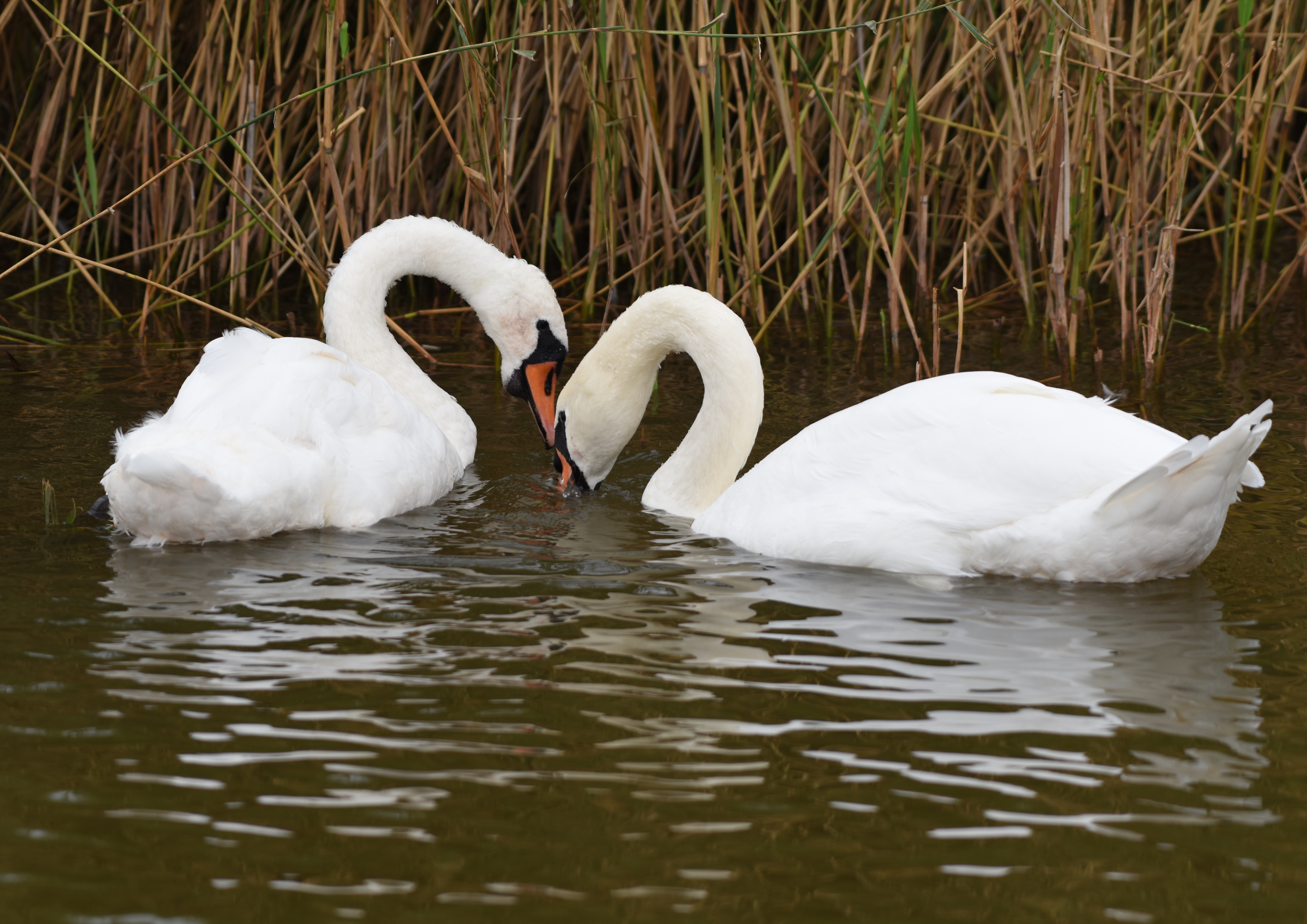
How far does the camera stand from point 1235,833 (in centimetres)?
302

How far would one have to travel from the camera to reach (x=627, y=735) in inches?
138

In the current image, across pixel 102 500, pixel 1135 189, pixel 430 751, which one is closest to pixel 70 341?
pixel 102 500

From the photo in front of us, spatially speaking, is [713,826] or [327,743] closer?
[713,826]

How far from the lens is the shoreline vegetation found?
7.22 metres

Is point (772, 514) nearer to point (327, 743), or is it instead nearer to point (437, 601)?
point (437, 601)

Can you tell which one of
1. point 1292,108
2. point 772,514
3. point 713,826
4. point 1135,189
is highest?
point 1292,108

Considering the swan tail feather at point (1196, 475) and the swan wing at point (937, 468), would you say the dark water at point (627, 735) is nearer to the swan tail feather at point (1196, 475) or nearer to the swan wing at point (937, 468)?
the swan wing at point (937, 468)

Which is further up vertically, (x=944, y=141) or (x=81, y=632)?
(x=944, y=141)

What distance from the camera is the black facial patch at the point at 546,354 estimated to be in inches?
273

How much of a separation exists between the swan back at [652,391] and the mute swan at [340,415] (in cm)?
44

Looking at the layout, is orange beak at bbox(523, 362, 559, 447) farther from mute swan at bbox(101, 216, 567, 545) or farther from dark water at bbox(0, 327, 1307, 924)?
dark water at bbox(0, 327, 1307, 924)

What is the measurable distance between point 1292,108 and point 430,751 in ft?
20.0

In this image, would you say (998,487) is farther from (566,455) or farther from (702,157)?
(702,157)

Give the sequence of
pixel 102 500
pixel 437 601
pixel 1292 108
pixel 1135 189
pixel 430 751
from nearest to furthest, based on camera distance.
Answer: pixel 430 751 < pixel 437 601 < pixel 102 500 < pixel 1135 189 < pixel 1292 108
